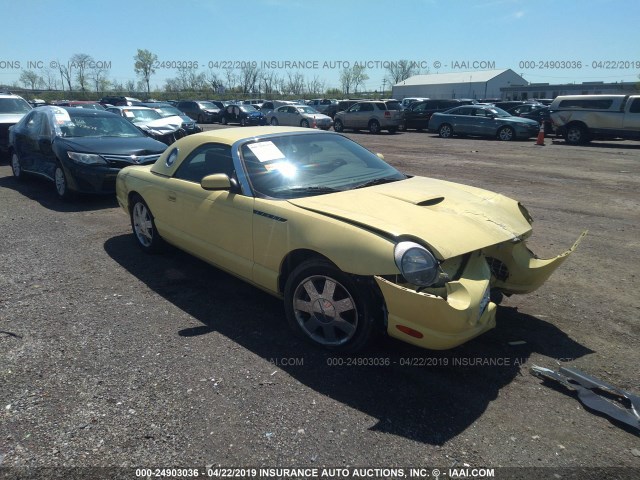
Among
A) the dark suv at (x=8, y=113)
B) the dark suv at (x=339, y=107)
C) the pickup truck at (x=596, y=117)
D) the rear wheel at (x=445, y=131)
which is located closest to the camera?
the dark suv at (x=8, y=113)

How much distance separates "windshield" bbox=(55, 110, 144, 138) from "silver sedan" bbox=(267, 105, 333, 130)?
702 inches

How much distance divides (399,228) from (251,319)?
1580 millimetres

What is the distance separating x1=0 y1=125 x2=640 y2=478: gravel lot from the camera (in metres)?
2.48

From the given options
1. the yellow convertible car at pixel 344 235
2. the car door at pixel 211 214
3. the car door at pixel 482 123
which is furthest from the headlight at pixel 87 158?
the car door at pixel 482 123

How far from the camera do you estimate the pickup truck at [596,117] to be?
57.9ft

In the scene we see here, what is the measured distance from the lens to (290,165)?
399 cm

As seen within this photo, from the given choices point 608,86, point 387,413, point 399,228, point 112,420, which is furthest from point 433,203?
point 608,86

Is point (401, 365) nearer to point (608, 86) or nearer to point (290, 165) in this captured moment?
point (290, 165)

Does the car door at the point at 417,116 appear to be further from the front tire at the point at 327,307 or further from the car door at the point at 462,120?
the front tire at the point at 327,307

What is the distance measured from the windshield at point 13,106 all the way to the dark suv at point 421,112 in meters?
18.7

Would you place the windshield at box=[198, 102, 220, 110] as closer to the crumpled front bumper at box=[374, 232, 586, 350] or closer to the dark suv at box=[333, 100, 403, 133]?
the dark suv at box=[333, 100, 403, 133]

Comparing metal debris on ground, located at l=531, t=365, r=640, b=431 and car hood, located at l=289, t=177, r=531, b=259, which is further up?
car hood, located at l=289, t=177, r=531, b=259

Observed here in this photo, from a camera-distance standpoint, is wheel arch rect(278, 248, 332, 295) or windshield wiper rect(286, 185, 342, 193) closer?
wheel arch rect(278, 248, 332, 295)

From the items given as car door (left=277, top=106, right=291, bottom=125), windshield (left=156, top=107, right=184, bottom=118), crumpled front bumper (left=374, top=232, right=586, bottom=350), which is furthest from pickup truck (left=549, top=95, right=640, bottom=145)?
crumpled front bumper (left=374, top=232, right=586, bottom=350)
